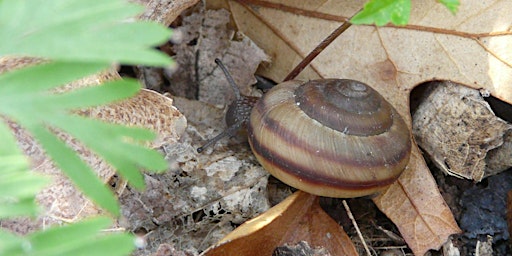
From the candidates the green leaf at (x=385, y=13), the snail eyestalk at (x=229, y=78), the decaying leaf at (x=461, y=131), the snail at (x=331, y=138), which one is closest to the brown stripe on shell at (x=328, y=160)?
the snail at (x=331, y=138)

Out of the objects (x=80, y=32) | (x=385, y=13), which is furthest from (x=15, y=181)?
(x=385, y=13)

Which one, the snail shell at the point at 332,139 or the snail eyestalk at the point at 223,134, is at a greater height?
the snail shell at the point at 332,139

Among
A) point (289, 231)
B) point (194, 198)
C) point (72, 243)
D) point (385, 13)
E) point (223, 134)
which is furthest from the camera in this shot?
point (223, 134)

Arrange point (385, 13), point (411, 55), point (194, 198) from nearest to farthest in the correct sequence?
point (385, 13) < point (194, 198) < point (411, 55)

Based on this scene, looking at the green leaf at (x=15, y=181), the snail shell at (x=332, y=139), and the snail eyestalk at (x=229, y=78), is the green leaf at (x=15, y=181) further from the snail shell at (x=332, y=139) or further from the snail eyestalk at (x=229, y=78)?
the snail eyestalk at (x=229, y=78)

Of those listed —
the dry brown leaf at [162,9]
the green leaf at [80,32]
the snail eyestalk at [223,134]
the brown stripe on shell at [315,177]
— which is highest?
the green leaf at [80,32]

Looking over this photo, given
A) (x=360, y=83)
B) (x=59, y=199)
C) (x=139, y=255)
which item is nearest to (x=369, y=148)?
(x=360, y=83)

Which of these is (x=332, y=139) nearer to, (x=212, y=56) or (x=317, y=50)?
(x=317, y=50)
